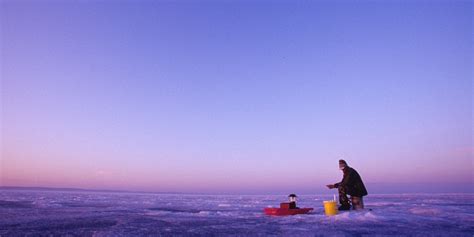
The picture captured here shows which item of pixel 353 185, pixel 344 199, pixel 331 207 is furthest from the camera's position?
pixel 344 199

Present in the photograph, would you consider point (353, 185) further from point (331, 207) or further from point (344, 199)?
point (331, 207)

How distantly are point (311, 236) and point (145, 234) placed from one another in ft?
8.94

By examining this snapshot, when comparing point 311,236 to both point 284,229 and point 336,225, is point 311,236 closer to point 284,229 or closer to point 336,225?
point 284,229

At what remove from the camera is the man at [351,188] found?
973 centimetres

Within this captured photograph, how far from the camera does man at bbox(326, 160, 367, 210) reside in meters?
9.73

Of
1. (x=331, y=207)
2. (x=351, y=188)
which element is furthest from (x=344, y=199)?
(x=331, y=207)

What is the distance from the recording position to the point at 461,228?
6.45 metres

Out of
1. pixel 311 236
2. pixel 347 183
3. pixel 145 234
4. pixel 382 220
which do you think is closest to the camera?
pixel 311 236

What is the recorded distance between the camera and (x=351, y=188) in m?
9.75

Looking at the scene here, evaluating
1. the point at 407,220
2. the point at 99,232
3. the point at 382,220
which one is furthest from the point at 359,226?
the point at 99,232

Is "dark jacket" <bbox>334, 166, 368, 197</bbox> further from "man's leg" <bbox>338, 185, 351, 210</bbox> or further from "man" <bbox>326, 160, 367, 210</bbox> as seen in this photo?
"man's leg" <bbox>338, 185, 351, 210</bbox>

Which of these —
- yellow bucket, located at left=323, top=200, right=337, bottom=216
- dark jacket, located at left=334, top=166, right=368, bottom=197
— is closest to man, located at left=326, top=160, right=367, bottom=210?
dark jacket, located at left=334, top=166, right=368, bottom=197

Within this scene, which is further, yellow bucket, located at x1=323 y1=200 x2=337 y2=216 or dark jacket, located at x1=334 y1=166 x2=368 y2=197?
dark jacket, located at x1=334 y1=166 x2=368 y2=197

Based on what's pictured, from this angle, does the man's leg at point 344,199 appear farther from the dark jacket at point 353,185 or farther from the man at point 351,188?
the dark jacket at point 353,185
